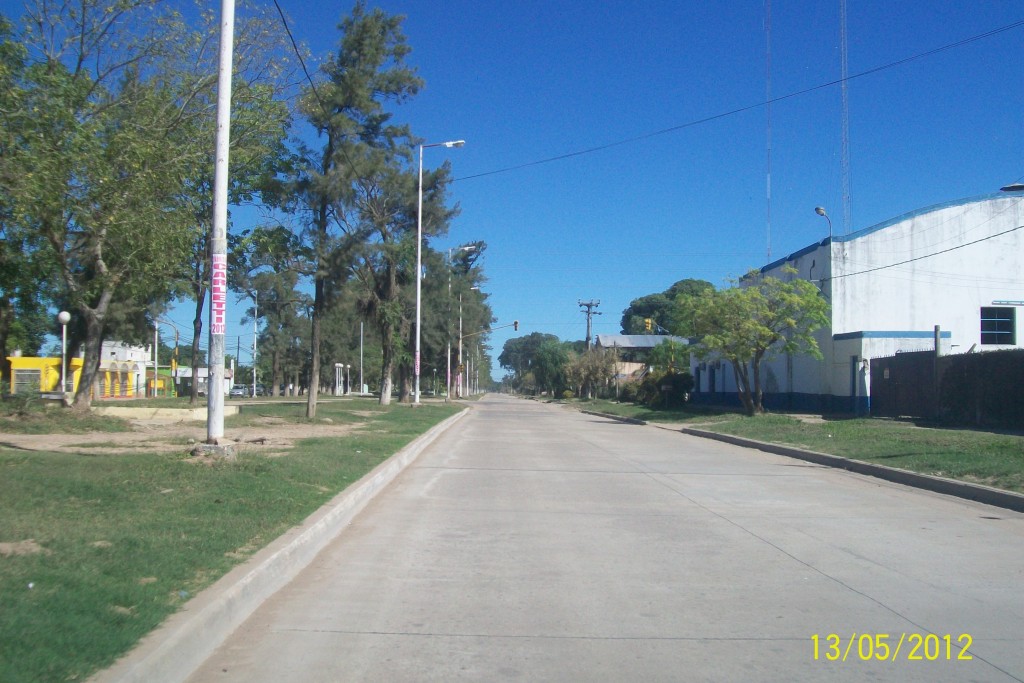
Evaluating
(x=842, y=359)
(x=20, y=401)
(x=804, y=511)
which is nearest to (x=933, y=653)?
(x=804, y=511)

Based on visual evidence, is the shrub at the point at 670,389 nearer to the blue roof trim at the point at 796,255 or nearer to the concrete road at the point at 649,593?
the blue roof trim at the point at 796,255

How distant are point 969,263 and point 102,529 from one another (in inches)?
1550

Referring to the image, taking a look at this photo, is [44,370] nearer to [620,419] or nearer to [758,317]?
[620,419]

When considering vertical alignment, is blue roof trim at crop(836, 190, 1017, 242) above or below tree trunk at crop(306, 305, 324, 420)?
above

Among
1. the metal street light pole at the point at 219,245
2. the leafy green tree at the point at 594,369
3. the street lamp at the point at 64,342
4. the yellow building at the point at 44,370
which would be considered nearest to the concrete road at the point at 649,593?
the metal street light pole at the point at 219,245

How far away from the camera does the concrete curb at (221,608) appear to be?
4.97 m

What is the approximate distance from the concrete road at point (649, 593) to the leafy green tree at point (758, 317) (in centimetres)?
2060

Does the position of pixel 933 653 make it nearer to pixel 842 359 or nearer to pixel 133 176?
pixel 133 176

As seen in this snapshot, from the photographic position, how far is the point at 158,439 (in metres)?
17.4

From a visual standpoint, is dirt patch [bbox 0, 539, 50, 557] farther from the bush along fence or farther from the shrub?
the shrub

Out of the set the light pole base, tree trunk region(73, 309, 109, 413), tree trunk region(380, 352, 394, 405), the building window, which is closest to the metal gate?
the building window
